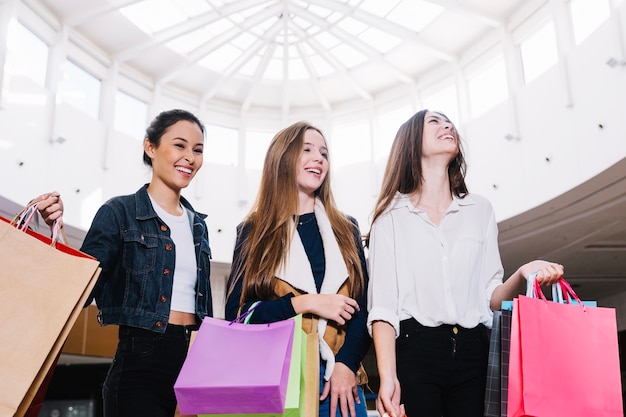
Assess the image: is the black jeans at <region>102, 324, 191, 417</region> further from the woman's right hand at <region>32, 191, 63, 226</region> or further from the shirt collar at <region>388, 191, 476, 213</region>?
the shirt collar at <region>388, 191, 476, 213</region>

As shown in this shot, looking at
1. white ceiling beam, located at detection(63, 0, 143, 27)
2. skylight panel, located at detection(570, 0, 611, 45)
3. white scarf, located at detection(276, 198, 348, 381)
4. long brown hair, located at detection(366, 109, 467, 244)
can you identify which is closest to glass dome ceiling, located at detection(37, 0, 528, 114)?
white ceiling beam, located at detection(63, 0, 143, 27)

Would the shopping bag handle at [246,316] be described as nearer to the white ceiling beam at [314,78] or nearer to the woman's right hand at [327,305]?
the woman's right hand at [327,305]

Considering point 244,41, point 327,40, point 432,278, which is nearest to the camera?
point 432,278

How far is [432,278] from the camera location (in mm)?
2471

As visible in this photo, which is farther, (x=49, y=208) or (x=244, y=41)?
(x=244, y=41)

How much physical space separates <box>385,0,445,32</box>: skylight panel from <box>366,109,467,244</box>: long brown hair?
1107cm

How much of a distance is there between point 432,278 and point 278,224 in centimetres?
74

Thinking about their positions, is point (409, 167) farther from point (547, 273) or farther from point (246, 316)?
point (246, 316)

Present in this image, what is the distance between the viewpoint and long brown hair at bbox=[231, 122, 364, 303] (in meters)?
2.63

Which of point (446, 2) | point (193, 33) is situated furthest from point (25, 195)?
point (446, 2)

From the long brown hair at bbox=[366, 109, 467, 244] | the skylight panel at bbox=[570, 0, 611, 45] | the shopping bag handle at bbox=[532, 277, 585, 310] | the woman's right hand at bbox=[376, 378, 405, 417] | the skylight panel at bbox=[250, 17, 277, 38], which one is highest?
the skylight panel at bbox=[250, 17, 277, 38]

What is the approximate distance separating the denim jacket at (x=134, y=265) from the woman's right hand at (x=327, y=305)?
1.77 feet

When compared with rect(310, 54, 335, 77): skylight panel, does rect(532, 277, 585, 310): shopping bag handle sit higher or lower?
lower

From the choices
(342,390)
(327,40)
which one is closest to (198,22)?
(327,40)
